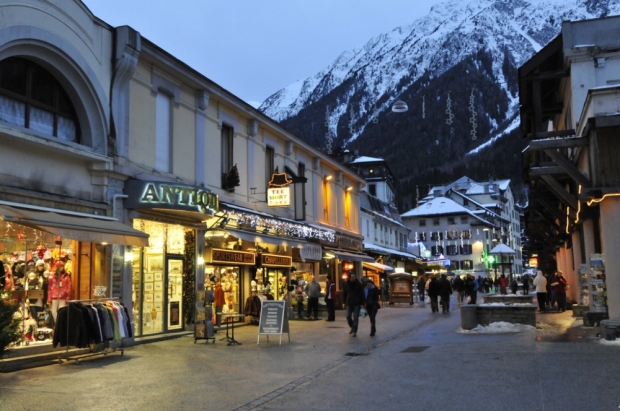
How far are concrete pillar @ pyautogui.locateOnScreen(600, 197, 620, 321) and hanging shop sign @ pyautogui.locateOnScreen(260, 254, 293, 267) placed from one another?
1237 cm

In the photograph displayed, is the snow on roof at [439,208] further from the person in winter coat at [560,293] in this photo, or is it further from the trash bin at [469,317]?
the trash bin at [469,317]

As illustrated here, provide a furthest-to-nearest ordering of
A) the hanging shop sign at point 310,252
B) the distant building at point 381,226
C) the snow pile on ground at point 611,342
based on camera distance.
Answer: the distant building at point 381,226
the hanging shop sign at point 310,252
the snow pile on ground at point 611,342

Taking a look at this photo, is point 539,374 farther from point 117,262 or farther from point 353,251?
point 353,251

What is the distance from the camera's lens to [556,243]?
32.5 meters

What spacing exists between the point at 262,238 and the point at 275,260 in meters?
3.60

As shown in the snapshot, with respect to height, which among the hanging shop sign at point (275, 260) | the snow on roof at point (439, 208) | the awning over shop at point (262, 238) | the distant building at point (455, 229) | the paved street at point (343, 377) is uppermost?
the snow on roof at point (439, 208)

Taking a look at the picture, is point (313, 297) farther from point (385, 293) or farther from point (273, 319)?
point (385, 293)

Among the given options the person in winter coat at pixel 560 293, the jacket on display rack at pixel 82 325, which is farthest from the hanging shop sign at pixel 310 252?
the jacket on display rack at pixel 82 325

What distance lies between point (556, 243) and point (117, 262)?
24.6 meters

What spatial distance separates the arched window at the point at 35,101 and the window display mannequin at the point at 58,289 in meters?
3.00

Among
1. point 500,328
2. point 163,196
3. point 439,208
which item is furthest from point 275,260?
point 439,208

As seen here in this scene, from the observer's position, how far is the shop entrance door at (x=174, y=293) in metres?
17.6

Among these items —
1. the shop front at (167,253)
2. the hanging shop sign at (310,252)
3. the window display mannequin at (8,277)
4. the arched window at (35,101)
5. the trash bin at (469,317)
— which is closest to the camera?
the window display mannequin at (8,277)

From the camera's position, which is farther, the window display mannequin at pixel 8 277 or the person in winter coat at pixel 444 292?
the person in winter coat at pixel 444 292
